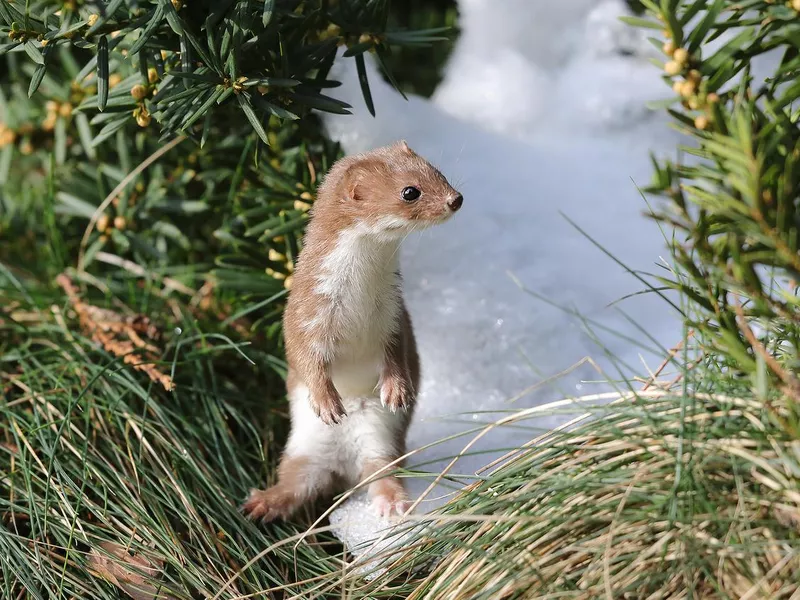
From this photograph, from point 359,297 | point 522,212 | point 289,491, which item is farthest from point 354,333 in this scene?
point 522,212

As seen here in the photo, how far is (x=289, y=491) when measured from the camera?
2451 millimetres

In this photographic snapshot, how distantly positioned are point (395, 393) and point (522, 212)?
4.25ft

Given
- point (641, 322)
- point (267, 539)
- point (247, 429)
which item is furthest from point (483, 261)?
point (267, 539)

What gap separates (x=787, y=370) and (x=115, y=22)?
5.96 feet

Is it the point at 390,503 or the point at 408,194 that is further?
the point at 390,503

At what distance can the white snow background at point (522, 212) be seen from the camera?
9.50 ft

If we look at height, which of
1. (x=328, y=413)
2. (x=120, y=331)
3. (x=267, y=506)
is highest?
(x=328, y=413)

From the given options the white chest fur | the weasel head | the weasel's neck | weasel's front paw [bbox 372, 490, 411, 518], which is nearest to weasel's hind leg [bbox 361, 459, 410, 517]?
weasel's front paw [bbox 372, 490, 411, 518]

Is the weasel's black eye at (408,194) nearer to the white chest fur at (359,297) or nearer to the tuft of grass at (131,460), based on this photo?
the white chest fur at (359,297)

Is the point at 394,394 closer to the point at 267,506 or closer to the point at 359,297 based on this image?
the point at 359,297

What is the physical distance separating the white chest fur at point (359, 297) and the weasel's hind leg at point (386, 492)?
11.2 inches

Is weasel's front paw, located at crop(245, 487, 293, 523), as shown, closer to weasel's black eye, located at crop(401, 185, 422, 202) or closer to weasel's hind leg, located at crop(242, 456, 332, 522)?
weasel's hind leg, located at crop(242, 456, 332, 522)

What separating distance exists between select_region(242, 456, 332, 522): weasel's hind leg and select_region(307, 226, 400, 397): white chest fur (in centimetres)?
31

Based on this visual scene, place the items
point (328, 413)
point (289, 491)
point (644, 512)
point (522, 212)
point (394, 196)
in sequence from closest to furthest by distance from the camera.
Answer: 1. point (644, 512)
2. point (394, 196)
3. point (328, 413)
4. point (289, 491)
5. point (522, 212)
